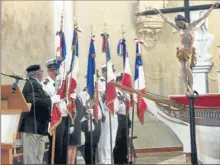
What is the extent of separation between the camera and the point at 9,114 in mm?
3664

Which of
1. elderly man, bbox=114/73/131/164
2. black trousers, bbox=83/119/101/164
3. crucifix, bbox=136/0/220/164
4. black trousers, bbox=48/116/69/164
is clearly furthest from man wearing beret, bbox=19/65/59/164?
crucifix, bbox=136/0/220/164

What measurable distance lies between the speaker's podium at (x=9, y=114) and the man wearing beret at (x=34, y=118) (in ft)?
3.00

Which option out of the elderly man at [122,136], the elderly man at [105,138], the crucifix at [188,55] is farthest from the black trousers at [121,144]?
the crucifix at [188,55]

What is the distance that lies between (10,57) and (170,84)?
10.4 ft

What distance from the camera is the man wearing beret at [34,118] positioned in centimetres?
479

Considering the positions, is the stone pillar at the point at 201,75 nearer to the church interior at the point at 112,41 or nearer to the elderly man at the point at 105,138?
the church interior at the point at 112,41

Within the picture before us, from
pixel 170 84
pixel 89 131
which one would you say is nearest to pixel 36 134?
pixel 89 131

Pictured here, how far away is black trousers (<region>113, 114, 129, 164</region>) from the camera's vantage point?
6.61 metres

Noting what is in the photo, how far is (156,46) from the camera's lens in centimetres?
886

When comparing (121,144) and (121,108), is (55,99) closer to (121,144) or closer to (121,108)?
(121,108)

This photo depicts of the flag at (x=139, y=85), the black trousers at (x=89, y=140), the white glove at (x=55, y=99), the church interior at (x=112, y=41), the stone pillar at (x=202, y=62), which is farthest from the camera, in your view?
the church interior at (x=112, y=41)

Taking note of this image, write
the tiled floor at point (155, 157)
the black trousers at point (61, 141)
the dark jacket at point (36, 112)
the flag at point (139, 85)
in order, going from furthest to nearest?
1. the tiled floor at point (155, 157)
2. the flag at point (139, 85)
3. the black trousers at point (61, 141)
4. the dark jacket at point (36, 112)

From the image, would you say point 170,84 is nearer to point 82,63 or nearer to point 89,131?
point 82,63

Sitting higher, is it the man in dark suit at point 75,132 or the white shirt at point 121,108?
the white shirt at point 121,108
